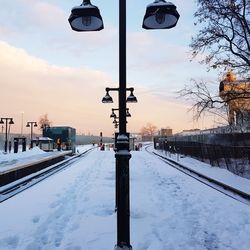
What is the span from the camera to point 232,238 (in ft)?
24.5

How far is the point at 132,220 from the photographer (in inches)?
351

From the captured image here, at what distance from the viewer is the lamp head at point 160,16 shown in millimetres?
5527

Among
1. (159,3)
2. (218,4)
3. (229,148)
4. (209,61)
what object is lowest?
(229,148)

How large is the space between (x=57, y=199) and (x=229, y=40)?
52.8ft

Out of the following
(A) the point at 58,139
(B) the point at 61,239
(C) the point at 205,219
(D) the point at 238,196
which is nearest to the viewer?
(B) the point at 61,239

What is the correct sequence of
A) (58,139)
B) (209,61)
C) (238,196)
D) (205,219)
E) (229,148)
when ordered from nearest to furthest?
(205,219)
(238,196)
(229,148)
(209,61)
(58,139)

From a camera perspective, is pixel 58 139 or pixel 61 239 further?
pixel 58 139

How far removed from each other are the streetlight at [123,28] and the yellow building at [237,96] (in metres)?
18.4

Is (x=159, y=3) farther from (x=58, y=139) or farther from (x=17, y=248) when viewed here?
(x=58, y=139)

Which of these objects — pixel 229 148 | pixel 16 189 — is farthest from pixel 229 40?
pixel 16 189

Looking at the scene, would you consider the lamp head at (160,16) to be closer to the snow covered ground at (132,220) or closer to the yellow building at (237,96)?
the snow covered ground at (132,220)

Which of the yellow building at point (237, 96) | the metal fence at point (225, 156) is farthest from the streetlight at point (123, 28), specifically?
the yellow building at point (237, 96)

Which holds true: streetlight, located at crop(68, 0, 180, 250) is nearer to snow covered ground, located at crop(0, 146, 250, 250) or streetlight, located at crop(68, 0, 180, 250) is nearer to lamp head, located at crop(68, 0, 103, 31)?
lamp head, located at crop(68, 0, 103, 31)

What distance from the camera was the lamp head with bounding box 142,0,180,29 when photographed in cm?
553
